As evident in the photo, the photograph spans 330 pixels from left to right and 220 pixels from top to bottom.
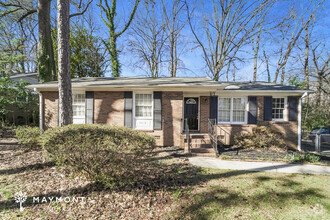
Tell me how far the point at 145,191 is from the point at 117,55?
58.6ft

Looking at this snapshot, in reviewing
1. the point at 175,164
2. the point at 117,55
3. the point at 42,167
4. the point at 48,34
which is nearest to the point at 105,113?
the point at 42,167

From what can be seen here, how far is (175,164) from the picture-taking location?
5316mm

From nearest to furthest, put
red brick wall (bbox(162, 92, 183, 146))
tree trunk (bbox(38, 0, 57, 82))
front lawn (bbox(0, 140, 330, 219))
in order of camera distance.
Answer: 1. front lawn (bbox(0, 140, 330, 219))
2. red brick wall (bbox(162, 92, 183, 146))
3. tree trunk (bbox(38, 0, 57, 82))

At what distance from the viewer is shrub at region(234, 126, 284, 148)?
→ 25.2ft

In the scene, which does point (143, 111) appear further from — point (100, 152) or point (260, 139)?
point (260, 139)

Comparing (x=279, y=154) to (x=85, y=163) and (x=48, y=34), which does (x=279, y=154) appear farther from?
(x=48, y=34)

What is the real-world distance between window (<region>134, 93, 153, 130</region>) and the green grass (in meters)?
4.65

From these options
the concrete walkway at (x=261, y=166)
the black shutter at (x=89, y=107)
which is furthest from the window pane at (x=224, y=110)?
the black shutter at (x=89, y=107)

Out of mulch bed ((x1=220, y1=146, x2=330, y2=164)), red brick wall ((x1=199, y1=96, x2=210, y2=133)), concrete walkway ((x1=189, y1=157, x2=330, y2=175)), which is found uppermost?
red brick wall ((x1=199, y1=96, x2=210, y2=133))

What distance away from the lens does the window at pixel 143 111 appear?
26.9 feet

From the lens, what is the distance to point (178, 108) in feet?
26.1

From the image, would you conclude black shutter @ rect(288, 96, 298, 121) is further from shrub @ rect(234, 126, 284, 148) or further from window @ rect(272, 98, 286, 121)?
shrub @ rect(234, 126, 284, 148)

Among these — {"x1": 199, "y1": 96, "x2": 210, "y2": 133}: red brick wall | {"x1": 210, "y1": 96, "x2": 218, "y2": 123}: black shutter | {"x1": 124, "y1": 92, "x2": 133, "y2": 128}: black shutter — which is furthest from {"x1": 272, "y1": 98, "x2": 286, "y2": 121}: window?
{"x1": 124, "y1": 92, "x2": 133, "y2": 128}: black shutter

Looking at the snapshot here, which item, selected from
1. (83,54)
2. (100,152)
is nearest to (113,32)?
(83,54)
